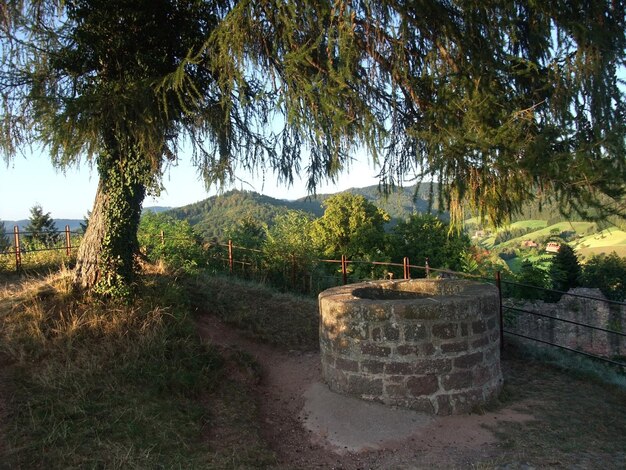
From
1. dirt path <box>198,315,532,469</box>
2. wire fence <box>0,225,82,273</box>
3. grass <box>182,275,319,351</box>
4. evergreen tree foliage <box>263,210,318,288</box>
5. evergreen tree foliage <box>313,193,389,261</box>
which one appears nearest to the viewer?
dirt path <box>198,315,532,469</box>

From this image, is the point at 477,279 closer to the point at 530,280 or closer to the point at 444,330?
the point at 530,280

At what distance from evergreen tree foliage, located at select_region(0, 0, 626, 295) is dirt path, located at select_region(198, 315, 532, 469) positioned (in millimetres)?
2305

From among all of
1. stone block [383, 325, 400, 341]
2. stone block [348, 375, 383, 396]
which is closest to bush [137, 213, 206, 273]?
stone block [348, 375, 383, 396]

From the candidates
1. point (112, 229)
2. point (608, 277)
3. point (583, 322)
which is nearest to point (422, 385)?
point (112, 229)

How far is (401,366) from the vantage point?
540 cm

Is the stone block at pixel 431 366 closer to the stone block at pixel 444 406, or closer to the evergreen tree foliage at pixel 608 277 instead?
the stone block at pixel 444 406

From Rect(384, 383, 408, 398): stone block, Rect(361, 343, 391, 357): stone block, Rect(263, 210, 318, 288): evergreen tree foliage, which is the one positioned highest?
Rect(263, 210, 318, 288): evergreen tree foliage

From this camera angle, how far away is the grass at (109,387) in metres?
4.50

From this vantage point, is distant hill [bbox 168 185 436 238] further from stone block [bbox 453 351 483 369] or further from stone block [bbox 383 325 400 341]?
stone block [bbox 453 351 483 369]

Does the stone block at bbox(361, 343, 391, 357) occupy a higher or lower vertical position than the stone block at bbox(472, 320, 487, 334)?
lower

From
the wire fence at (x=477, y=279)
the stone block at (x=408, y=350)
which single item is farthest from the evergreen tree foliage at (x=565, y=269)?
the stone block at (x=408, y=350)

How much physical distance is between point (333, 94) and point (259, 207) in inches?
1937

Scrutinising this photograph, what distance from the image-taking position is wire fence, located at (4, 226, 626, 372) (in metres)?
8.95

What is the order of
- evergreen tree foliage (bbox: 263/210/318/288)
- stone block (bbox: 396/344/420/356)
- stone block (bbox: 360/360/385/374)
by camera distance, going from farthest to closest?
1. evergreen tree foliage (bbox: 263/210/318/288)
2. stone block (bbox: 360/360/385/374)
3. stone block (bbox: 396/344/420/356)
